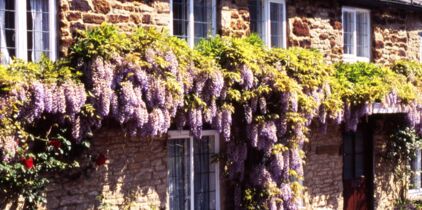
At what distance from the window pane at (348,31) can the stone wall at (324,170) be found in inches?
72.3

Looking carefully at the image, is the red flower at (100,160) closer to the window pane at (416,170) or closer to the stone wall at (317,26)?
the stone wall at (317,26)

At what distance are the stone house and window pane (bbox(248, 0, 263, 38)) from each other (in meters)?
0.02

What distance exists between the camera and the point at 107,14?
947cm

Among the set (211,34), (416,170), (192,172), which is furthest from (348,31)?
(192,172)

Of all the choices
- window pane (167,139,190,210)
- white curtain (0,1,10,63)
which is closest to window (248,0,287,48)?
window pane (167,139,190,210)

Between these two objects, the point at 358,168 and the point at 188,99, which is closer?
the point at 188,99

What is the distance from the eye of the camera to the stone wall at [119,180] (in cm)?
881

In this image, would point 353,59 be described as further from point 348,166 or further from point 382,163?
point 382,163

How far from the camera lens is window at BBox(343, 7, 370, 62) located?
13.9 metres

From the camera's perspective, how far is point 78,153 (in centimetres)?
870

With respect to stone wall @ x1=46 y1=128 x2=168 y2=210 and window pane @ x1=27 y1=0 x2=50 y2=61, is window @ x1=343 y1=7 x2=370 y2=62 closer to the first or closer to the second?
stone wall @ x1=46 y1=128 x2=168 y2=210

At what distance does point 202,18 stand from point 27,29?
10.7 ft

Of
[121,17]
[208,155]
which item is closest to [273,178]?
[208,155]

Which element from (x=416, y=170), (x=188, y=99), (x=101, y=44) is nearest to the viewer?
(x=101, y=44)
